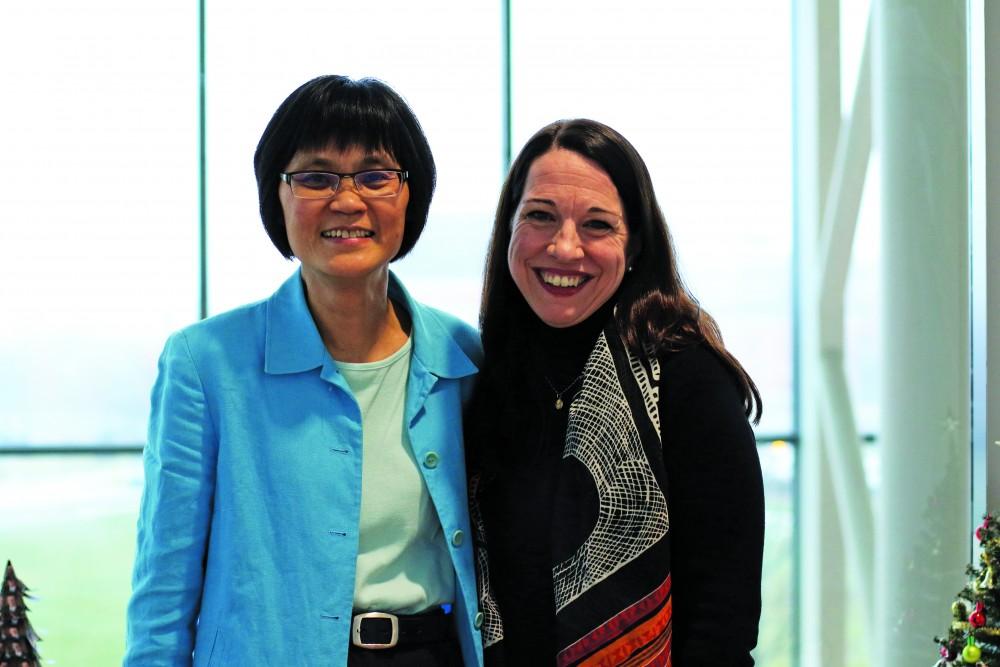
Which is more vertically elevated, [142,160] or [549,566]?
[142,160]

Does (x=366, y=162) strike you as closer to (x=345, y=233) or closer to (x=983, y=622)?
(x=345, y=233)

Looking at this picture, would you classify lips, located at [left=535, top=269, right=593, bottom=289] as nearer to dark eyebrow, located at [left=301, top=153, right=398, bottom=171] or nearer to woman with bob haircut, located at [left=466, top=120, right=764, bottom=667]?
woman with bob haircut, located at [left=466, top=120, right=764, bottom=667]

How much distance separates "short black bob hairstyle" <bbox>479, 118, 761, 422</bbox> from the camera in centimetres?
203

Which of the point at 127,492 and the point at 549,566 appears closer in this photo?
the point at 549,566

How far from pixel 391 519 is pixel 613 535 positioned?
1.35 feet

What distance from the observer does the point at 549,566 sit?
2016 mm

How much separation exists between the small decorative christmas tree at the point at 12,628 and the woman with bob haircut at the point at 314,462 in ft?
2.99

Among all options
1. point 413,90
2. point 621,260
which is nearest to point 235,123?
point 413,90

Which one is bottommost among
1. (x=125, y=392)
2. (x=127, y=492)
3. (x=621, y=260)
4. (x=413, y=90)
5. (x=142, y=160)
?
(x=127, y=492)

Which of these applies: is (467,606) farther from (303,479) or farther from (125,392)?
(125,392)

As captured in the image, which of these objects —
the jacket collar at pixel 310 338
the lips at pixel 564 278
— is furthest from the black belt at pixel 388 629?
the lips at pixel 564 278

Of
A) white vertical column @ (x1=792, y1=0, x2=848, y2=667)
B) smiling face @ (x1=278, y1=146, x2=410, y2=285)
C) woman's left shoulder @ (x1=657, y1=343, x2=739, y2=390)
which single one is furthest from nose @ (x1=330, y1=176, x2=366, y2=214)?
white vertical column @ (x1=792, y1=0, x2=848, y2=667)

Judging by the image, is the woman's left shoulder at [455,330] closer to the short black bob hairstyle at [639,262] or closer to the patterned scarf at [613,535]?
the short black bob hairstyle at [639,262]

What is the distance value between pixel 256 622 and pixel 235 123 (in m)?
3.39
